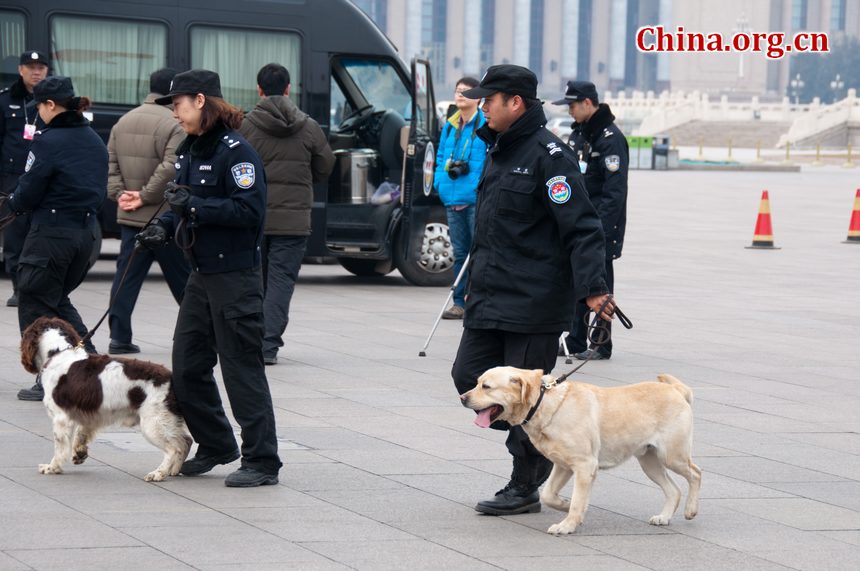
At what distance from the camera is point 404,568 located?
5.09m

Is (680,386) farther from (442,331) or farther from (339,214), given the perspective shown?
(339,214)

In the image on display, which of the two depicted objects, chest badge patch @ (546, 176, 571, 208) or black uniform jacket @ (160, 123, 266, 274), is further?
black uniform jacket @ (160, 123, 266, 274)

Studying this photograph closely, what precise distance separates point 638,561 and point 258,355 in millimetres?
1869

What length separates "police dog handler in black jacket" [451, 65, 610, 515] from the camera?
5.74m

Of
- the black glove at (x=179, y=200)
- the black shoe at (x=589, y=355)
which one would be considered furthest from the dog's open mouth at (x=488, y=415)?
the black shoe at (x=589, y=355)

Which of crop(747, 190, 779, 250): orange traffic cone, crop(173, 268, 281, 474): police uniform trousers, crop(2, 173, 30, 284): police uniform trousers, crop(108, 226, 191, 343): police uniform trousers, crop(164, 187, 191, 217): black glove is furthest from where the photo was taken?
crop(747, 190, 779, 250): orange traffic cone

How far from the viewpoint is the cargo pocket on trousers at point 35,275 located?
7883 millimetres

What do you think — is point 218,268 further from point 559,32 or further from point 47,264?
→ point 559,32

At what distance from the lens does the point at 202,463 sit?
20.9 ft

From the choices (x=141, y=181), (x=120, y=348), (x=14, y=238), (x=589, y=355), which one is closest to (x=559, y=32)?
(x=141, y=181)

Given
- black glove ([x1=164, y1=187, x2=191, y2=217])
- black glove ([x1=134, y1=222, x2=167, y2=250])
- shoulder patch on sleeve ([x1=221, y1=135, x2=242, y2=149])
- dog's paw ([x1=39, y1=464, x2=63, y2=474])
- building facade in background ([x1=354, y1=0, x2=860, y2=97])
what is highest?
building facade in background ([x1=354, y1=0, x2=860, y2=97])

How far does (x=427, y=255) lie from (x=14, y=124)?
4190 millimetres

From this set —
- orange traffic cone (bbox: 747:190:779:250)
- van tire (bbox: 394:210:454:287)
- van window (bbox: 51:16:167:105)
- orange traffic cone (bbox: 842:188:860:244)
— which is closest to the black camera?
van tire (bbox: 394:210:454:287)

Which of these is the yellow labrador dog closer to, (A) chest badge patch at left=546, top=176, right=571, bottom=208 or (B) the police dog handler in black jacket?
(B) the police dog handler in black jacket
